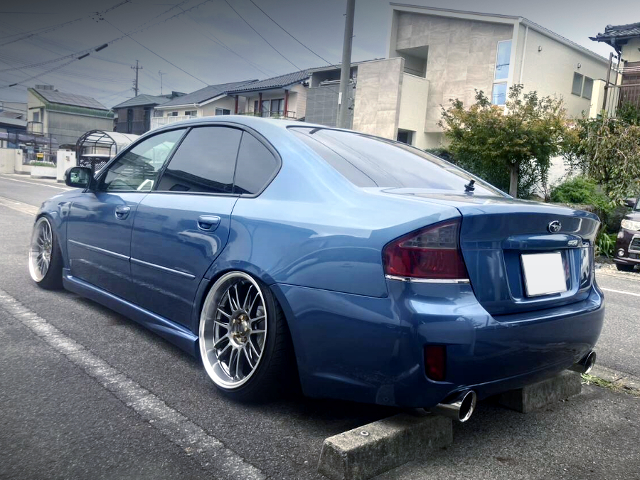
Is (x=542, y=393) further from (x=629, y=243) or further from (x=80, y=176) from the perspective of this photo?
(x=629, y=243)

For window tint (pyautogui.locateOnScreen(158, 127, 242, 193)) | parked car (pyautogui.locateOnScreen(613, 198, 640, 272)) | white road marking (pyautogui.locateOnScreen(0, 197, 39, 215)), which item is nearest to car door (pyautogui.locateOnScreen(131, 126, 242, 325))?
window tint (pyautogui.locateOnScreen(158, 127, 242, 193))

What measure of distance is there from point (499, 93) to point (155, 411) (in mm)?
23654

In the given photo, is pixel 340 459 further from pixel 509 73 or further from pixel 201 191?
pixel 509 73

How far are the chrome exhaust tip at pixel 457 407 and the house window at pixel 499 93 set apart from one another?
2322 cm

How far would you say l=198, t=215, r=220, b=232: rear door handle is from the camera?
3.06 m

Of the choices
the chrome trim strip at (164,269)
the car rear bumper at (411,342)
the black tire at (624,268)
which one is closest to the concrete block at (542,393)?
the car rear bumper at (411,342)

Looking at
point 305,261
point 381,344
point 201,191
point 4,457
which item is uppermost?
point 201,191

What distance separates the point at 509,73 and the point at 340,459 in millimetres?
23542

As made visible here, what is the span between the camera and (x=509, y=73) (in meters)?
23.3

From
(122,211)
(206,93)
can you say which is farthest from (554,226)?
(206,93)

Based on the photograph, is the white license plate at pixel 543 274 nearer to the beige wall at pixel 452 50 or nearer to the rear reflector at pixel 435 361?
the rear reflector at pixel 435 361

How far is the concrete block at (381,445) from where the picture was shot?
2.21 m

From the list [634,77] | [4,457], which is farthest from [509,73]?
[4,457]

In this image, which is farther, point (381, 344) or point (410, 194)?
point (410, 194)
